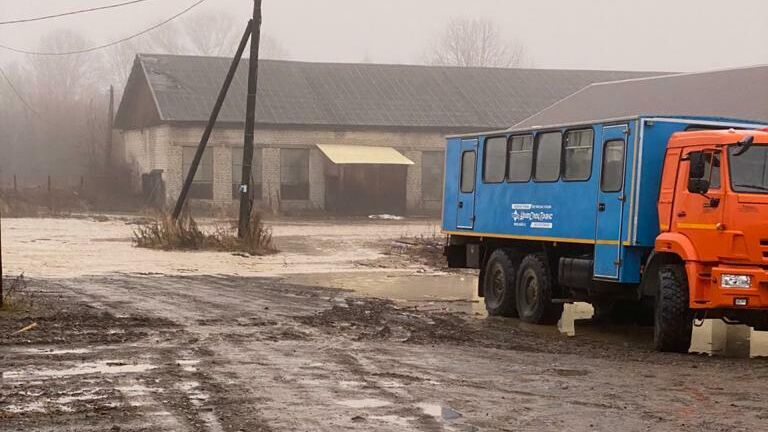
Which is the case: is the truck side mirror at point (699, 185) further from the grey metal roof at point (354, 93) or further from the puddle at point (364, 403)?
the grey metal roof at point (354, 93)

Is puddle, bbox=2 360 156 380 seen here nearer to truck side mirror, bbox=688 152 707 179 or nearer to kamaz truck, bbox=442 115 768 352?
kamaz truck, bbox=442 115 768 352

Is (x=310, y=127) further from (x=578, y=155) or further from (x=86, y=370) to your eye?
(x=86, y=370)

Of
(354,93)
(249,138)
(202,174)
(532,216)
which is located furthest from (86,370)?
(354,93)

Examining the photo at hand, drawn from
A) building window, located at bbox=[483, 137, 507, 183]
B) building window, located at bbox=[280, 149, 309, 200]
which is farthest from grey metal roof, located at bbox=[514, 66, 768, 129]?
building window, located at bbox=[280, 149, 309, 200]

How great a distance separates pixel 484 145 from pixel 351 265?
340 inches

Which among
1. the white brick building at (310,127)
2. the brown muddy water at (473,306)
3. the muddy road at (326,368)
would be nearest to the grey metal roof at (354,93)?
the white brick building at (310,127)

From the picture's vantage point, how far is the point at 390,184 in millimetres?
56031

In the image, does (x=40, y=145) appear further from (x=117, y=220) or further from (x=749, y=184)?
(x=749, y=184)

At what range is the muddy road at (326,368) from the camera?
8820 millimetres

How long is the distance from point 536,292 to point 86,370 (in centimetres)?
799

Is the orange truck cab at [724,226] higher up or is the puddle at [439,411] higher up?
the orange truck cab at [724,226]

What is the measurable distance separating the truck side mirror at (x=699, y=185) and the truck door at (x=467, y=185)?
604 cm

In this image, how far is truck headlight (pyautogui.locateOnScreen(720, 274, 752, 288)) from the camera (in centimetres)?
1288

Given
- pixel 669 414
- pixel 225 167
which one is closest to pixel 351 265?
pixel 669 414
